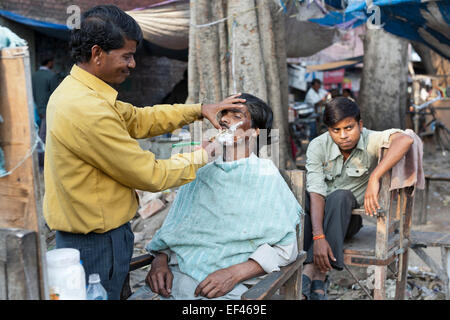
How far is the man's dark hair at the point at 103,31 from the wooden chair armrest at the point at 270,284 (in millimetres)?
995

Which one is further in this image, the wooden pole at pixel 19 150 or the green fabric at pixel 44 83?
the green fabric at pixel 44 83

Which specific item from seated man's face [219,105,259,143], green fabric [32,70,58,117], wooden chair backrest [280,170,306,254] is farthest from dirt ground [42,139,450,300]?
green fabric [32,70,58,117]

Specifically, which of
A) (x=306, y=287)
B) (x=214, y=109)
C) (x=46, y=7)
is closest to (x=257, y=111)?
(x=214, y=109)

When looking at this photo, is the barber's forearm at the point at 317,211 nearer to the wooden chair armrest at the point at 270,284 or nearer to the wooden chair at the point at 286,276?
the wooden chair at the point at 286,276

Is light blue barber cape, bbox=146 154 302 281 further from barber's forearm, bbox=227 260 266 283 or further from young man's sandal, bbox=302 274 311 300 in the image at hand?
young man's sandal, bbox=302 274 311 300

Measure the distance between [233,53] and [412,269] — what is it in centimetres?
256

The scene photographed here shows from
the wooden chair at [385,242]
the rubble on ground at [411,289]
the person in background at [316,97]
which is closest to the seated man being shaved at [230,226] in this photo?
the wooden chair at [385,242]

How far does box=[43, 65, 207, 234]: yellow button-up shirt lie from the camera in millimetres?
1488

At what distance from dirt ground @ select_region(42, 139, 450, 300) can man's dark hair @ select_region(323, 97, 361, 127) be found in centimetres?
147

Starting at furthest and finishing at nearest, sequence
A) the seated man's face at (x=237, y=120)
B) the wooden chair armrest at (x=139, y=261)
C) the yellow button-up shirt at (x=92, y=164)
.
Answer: the seated man's face at (x=237, y=120) < the wooden chair armrest at (x=139, y=261) < the yellow button-up shirt at (x=92, y=164)

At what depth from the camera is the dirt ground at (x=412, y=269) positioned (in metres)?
3.53

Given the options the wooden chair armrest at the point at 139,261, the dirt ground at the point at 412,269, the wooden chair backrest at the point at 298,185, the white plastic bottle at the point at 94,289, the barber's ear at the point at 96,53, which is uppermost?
the barber's ear at the point at 96,53

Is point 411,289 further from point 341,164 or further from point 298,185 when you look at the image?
point 298,185

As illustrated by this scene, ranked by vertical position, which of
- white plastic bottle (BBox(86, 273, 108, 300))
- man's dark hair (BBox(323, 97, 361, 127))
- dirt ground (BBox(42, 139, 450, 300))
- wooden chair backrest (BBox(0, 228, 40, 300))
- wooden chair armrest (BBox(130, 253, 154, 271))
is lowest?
dirt ground (BBox(42, 139, 450, 300))
